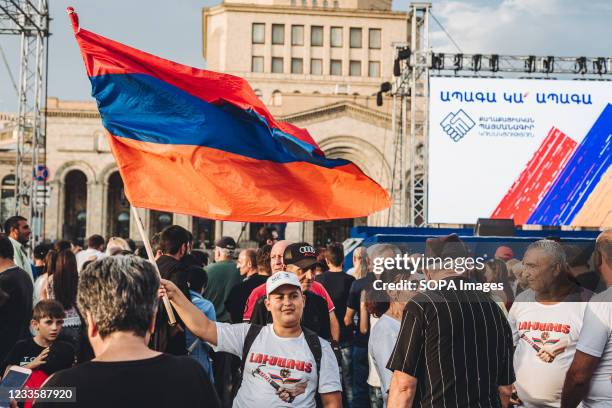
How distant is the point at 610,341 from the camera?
13.2 ft

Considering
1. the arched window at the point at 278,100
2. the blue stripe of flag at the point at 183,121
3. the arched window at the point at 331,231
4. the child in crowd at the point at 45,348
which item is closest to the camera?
the child in crowd at the point at 45,348

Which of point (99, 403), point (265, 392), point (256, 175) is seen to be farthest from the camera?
point (256, 175)

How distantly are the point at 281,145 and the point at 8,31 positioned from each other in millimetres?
17017

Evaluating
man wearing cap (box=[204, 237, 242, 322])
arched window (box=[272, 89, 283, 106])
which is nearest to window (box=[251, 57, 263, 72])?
arched window (box=[272, 89, 283, 106])

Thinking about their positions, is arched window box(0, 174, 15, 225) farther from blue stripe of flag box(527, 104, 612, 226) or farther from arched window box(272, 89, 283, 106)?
blue stripe of flag box(527, 104, 612, 226)

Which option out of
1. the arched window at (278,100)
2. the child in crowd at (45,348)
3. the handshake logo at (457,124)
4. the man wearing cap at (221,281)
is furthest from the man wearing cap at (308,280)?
the arched window at (278,100)

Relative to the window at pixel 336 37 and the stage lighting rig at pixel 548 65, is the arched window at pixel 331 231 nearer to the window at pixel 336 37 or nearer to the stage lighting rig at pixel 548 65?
the window at pixel 336 37

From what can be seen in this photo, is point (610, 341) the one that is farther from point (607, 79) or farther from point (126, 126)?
point (607, 79)

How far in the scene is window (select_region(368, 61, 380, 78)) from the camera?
61.6m

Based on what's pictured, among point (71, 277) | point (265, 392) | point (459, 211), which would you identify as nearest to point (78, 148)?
point (459, 211)

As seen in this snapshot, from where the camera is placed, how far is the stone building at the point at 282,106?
152 feet

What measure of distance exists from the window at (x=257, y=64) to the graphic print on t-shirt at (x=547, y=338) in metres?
57.6

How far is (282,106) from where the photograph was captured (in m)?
48.9

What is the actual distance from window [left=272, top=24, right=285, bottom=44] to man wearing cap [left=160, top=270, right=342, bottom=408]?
59103 mm
